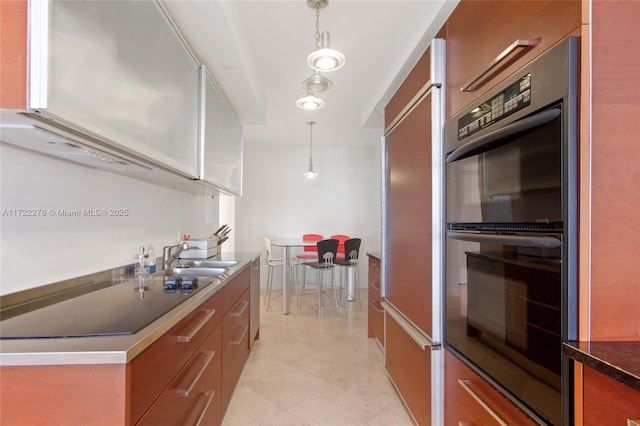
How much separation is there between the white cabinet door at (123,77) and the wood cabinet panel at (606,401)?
1.44 m

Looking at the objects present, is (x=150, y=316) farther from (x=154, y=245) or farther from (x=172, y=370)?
(x=154, y=245)

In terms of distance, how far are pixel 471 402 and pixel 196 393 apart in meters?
1.13

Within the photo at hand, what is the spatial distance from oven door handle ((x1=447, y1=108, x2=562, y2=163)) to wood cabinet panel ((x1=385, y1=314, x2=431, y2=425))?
37.7 inches

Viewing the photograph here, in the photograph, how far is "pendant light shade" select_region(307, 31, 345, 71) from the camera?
1.69 m

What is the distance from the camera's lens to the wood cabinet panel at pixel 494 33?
79 centimetres

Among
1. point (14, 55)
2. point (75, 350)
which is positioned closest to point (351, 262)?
point (75, 350)

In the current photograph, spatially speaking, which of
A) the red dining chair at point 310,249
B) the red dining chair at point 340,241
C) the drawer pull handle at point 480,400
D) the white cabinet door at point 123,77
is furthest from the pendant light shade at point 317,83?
the red dining chair at point 340,241

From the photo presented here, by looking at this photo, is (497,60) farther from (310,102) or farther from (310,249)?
(310,249)

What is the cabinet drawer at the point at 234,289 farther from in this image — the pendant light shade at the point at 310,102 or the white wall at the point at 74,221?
the pendant light shade at the point at 310,102

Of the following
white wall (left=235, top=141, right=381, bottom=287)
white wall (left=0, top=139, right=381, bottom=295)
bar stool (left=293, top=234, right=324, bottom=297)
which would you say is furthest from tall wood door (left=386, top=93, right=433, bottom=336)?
white wall (left=235, top=141, right=381, bottom=287)

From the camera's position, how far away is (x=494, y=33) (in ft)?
3.41

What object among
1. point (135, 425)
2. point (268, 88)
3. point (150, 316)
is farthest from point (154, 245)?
point (268, 88)

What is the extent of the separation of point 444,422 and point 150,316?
1387 mm

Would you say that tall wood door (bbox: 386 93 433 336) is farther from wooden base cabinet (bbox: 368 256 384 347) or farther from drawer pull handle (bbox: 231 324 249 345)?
drawer pull handle (bbox: 231 324 249 345)
